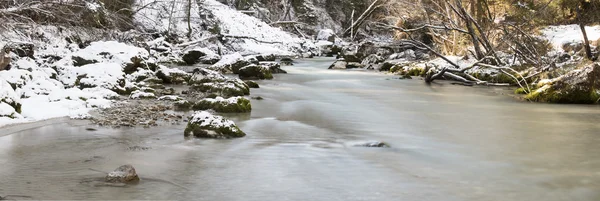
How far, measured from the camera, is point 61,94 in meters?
9.71

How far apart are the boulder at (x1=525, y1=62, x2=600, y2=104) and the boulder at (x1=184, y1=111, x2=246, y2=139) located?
860 cm

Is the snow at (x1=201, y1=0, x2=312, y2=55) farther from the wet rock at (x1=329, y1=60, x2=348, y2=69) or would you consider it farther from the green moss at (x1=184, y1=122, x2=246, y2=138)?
the green moss at (x1=184, y1=122, x2=246, y2=138)

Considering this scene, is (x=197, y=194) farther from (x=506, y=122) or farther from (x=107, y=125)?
(x=506, y=122)

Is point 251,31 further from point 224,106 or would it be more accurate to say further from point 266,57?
point 224,106

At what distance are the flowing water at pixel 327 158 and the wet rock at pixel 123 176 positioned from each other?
0.11 meters

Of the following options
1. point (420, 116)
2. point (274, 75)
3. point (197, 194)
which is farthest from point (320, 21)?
point (197, 194)

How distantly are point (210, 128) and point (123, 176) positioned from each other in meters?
2.43

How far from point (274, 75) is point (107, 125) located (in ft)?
40.9

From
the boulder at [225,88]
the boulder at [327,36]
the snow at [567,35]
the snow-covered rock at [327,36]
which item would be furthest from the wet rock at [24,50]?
the boulder at [327,36]

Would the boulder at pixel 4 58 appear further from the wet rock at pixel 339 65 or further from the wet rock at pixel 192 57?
the wet rock at pixel 339 65

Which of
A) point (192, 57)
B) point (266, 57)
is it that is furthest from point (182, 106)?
point (266, 57)

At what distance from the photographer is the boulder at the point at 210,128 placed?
721 centimetres

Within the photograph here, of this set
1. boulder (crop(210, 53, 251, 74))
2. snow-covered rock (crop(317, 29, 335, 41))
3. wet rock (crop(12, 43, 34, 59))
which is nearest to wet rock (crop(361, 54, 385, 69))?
boulder (crop(210, 53, 251, 74))

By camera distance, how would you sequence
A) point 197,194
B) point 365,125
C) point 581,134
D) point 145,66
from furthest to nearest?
point 145,66
point 365,125
point 581,134
point 197,194
